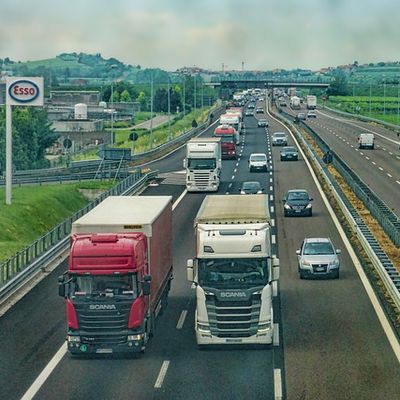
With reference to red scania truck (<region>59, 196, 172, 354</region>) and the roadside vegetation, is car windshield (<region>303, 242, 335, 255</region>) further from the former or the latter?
the roadside vegetation

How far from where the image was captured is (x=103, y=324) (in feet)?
89.2

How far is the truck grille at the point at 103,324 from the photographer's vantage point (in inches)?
1064

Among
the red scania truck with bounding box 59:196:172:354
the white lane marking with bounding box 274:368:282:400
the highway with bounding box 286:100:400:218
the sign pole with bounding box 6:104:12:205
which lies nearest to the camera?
the white lane marking with bounding box 274:368:282:400

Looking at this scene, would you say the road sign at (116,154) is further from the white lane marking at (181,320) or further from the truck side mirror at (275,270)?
the truck side mirror at (275,270)

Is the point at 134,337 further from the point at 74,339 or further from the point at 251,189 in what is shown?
the point at 251,189

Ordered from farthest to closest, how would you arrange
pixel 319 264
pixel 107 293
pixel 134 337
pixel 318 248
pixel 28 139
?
pixel 28 139 < pixel 318 248 < pixel 319 264 < pixel 134 337 < pixel 107 293

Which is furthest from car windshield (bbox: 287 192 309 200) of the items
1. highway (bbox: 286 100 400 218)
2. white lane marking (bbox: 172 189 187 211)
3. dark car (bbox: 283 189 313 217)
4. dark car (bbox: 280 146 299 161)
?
dark car (bbox: 280 146 299 161)

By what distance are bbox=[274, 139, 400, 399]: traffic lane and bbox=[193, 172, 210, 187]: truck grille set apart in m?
26.2

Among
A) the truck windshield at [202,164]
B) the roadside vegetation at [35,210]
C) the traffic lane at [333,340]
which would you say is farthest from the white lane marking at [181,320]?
the truck windshield at [202,164]

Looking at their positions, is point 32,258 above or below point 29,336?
above

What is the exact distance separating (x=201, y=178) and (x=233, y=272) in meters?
44.7

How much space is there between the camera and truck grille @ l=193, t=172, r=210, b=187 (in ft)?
239

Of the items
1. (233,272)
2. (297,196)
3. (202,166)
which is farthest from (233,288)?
(202,166)

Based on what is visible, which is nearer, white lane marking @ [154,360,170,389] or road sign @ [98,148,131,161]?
white lane marking @ [154,360,170,389]
